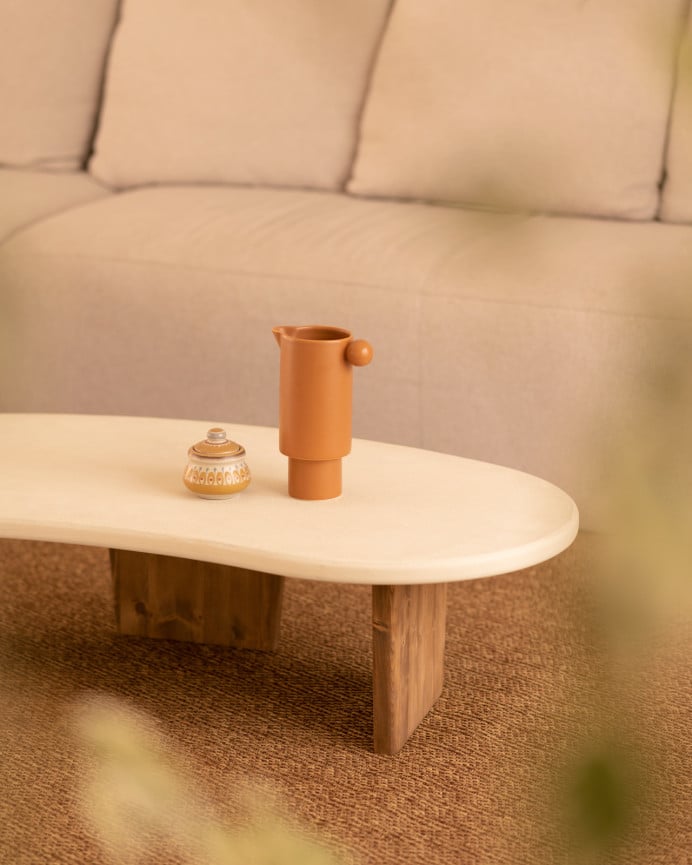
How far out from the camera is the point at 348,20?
320 millimetres

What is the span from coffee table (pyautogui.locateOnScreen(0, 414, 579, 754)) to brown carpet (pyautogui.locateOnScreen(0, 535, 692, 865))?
0.20 feet

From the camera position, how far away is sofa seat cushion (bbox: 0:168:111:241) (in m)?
2.46

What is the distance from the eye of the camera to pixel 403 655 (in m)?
1.43

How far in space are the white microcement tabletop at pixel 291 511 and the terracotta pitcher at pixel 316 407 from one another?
3 centimetres

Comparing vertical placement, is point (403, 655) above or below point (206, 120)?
below

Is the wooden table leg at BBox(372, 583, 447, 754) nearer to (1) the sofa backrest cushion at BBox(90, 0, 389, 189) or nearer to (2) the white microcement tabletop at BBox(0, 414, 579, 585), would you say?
(2) the white microcement tabletop at BBox(0, 414, 579, 585)

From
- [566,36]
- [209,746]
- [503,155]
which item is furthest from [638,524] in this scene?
[209,746]

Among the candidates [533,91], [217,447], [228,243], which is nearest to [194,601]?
[217,447]

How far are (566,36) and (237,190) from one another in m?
2.28

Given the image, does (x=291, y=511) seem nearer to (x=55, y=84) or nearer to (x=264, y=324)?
(x=264, y=324)

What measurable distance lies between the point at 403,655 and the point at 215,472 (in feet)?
1.06

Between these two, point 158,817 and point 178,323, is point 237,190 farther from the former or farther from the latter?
point 158,817

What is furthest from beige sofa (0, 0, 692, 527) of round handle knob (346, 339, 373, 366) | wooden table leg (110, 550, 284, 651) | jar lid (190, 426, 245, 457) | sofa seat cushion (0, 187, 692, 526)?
wooden table leg (110, 550, 284, 651)

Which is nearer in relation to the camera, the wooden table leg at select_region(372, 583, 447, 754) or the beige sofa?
the wooden table leg at select_region(372, 583, 447, 754)
